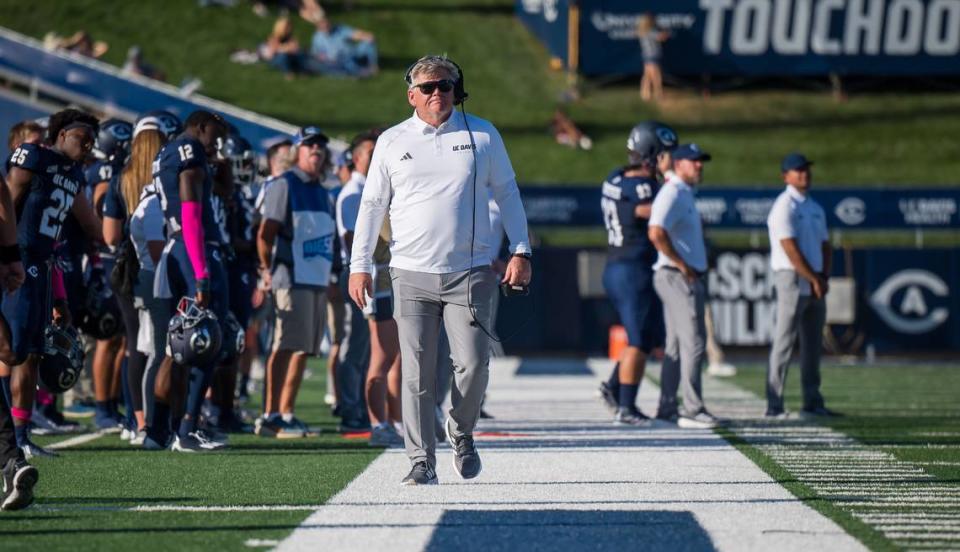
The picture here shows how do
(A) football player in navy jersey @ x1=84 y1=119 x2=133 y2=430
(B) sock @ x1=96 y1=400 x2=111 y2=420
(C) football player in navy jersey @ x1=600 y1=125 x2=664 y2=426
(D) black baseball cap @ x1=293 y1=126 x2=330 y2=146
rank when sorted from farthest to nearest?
1. (C) football player in navy jersey @ x1=600 y1=125 x2=664 y2=426
2. (B) sock @ x1=96 y1=400 x2=111 y2=420
3. (A) football player in navy jersey @ x1=84 y1=119 x2=133 y2=430
4. (D) black baseball cap @ x1=293 y1=126 x2=330 y2=146

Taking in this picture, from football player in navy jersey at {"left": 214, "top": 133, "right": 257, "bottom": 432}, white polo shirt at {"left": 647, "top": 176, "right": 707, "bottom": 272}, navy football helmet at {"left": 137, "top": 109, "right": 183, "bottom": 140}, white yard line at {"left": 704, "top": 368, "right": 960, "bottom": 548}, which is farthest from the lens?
white polo shirt at {"left": 647, "top": 176, "right": 707, "bottom": 272}

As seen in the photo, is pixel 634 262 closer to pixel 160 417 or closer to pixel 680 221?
pixel 680 221

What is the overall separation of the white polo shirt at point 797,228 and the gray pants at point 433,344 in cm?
489

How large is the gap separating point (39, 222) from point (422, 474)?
2572 millimetres

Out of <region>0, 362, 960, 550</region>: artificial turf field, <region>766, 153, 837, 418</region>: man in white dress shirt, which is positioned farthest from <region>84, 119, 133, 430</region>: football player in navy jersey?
<region>766, 153, 837, 418</region>: man in white dress shirt

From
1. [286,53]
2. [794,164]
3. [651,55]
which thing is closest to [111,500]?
[794,164]

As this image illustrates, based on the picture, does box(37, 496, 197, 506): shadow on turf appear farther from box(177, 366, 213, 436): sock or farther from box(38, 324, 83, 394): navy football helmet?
box(177, 366, 213, 436): sock

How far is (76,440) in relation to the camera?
33.3 ft

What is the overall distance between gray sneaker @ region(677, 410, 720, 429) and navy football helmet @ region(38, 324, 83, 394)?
415cm

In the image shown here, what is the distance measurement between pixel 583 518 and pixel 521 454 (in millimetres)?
2682

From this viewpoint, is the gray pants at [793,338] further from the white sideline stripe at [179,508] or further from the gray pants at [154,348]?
the white sideline stripe at [179,508]

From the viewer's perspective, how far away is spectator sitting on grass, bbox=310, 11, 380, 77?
104 feet

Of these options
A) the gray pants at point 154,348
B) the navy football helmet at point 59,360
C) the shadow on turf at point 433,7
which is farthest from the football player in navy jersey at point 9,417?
the shadow on turf at point 433,7

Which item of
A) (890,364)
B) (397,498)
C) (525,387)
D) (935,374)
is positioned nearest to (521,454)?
(397,498)
